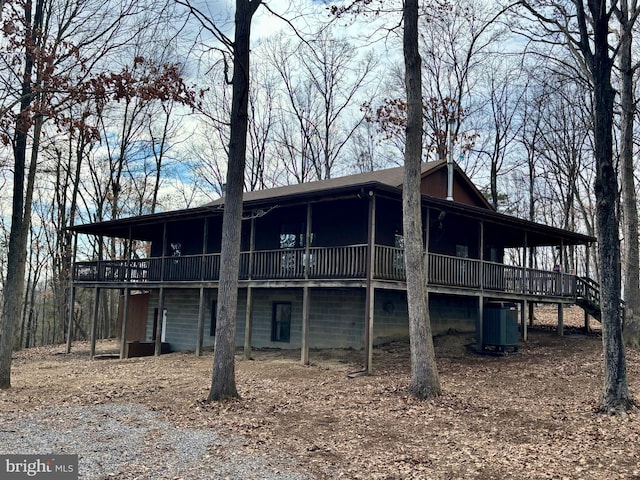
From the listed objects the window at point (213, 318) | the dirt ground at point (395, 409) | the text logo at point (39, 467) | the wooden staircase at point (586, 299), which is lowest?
the text logo at point (39, 467)

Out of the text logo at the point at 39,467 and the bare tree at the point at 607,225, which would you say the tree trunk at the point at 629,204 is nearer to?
the bare tree at the point at 607,225

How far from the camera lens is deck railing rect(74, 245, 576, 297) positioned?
15.8 meters

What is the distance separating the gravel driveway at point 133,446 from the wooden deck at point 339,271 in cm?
732

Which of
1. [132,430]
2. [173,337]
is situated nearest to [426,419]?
[132,430]

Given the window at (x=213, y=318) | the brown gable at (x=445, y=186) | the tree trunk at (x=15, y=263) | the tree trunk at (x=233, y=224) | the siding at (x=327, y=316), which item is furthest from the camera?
the window at (x=213, y=318)

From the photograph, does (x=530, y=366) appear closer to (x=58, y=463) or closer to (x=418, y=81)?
(x=418, y=81)

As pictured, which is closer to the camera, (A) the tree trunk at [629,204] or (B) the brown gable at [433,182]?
(A) the tree trunk at [629,204]

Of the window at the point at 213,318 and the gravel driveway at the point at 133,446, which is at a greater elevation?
the window at the point at 213,318

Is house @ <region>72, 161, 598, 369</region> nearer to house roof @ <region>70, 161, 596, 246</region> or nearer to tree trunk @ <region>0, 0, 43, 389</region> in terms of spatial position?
house roof @ <region>70, 161, 596, 246</region>

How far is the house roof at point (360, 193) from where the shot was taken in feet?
51.6

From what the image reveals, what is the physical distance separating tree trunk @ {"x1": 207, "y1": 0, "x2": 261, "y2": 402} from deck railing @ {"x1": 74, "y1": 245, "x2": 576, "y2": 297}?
16.0ft

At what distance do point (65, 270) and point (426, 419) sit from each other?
101 ft

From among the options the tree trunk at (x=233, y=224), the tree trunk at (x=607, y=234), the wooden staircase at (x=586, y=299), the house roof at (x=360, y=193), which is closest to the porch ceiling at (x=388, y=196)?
the house roof at (x=360, y=193)

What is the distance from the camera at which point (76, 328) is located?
126 ft
